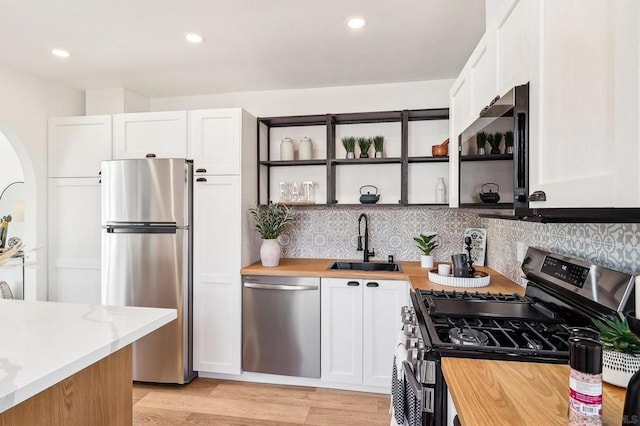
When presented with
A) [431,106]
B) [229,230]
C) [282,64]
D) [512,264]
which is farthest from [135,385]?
[431,106]

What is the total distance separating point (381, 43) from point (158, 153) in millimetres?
1922

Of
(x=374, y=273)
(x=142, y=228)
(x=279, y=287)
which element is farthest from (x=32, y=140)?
(x=374, y=273)

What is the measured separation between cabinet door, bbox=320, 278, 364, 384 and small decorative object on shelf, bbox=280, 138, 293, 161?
3.80 ft

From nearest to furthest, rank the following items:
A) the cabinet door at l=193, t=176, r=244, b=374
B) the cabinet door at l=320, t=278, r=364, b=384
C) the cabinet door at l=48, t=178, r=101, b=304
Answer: the cabinet door at l=320, t=278, r=364, b=384
the cabinet door at l=193, t=176, r=244, b=374
the cabinet door at l=48, t=178, r=101, b=304

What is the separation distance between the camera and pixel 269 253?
9.43ft

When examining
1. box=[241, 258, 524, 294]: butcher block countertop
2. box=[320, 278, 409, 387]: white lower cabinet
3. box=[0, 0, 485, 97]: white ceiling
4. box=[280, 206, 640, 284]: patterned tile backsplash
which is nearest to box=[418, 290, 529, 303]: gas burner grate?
box=[241, 258, 524, 294]: butcher block countertop

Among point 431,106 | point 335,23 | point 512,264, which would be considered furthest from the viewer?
point 431,106

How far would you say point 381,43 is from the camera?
2375 mm

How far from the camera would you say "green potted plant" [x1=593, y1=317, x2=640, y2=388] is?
83 centimetres

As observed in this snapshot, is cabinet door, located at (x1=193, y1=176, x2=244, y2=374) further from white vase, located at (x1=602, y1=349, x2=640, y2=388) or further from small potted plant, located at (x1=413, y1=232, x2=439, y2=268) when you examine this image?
white vase, located at (x1=602, y1=349, x2=640, y2=388)

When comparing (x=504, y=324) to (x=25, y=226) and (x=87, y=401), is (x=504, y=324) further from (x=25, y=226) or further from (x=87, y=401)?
(x=25, y=226)

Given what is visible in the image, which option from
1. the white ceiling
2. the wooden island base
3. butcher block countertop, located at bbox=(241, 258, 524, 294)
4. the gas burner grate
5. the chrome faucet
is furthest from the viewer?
the chrome faucet

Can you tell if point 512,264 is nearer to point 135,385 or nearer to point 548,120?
point 548,120

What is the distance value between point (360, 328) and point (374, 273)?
16.7 inches
